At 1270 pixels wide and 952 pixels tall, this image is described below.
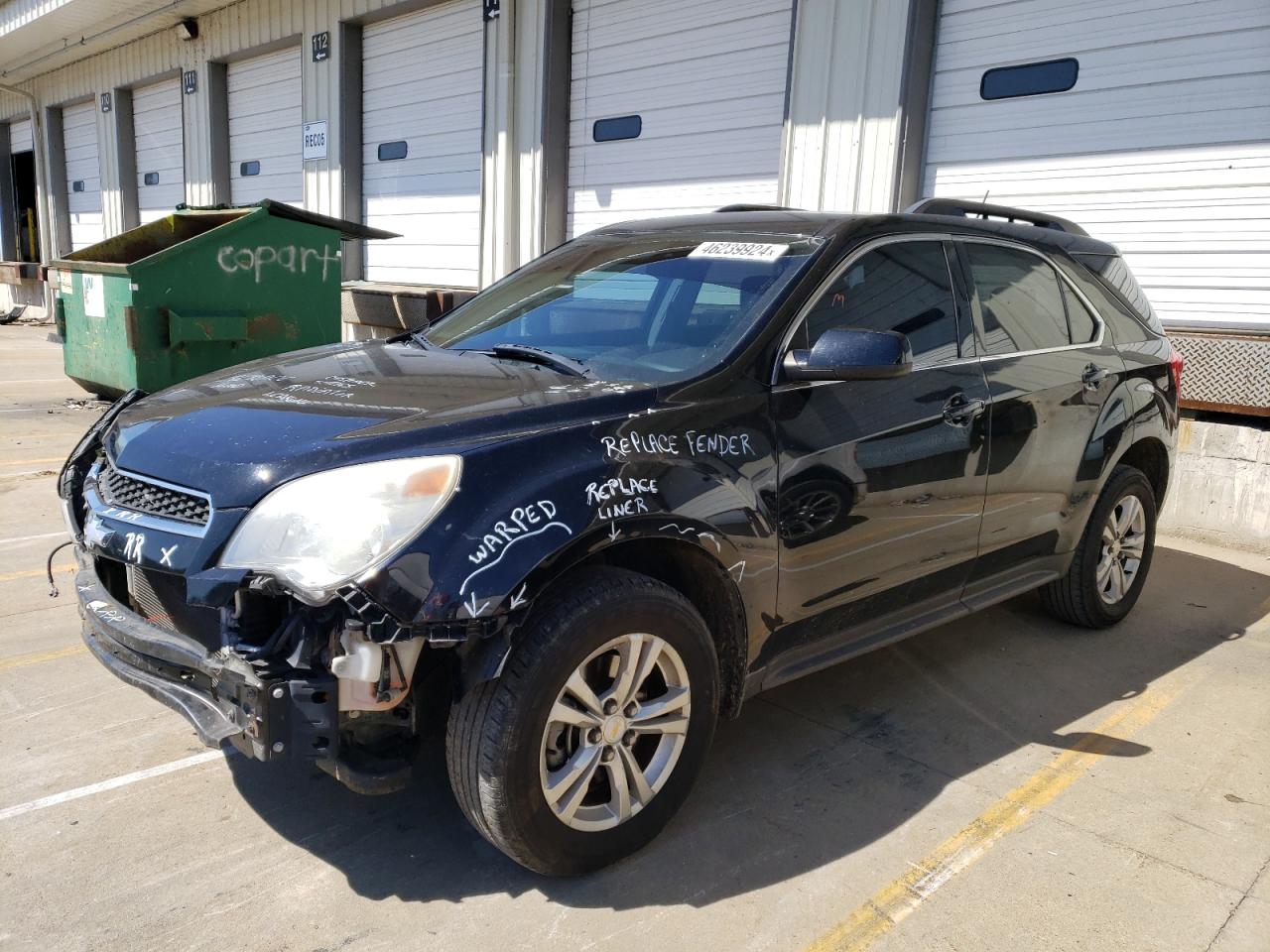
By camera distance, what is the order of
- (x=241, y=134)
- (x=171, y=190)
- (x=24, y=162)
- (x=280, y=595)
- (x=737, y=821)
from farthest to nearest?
(x=24, y=162)
(x=171, y=190)
(x=241, y=134)
(x=737, y=821)
(x=280, y=595)

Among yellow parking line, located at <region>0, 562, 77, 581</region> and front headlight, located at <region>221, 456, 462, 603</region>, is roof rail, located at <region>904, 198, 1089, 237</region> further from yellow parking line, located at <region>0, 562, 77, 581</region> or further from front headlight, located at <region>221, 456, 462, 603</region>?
yellow parking line, located at <region>0, 562, 77, 581</region>

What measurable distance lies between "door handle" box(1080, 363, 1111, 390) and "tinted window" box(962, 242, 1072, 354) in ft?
0.50

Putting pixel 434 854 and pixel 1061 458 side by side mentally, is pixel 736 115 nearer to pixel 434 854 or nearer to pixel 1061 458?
pixel 1061 458

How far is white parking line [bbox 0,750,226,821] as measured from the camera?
9.85 feet

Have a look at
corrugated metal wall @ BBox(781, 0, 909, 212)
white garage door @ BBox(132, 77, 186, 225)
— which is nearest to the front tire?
corrugated metal wall @ BBox(781, 0, 909, 212)

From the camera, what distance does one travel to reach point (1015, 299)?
4.13 m

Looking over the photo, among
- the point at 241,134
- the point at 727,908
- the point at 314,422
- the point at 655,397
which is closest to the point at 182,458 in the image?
the point at 314,422

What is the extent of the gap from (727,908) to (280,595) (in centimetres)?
140

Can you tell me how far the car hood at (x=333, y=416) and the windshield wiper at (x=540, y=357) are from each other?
0.17 feet

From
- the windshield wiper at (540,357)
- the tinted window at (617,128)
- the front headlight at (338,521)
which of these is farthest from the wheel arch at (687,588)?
the tinted window at (617,128)

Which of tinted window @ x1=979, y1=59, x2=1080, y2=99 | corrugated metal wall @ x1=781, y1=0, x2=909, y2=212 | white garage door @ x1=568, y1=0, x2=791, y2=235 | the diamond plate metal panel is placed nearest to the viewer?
the diamond plate metal panel

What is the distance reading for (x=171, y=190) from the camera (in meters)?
18.2

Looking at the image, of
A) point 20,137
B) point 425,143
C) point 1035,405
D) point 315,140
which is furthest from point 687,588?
point 20,137

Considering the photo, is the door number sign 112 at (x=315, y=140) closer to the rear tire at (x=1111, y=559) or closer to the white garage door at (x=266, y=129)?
the white garage door at (x=266, y=129)
